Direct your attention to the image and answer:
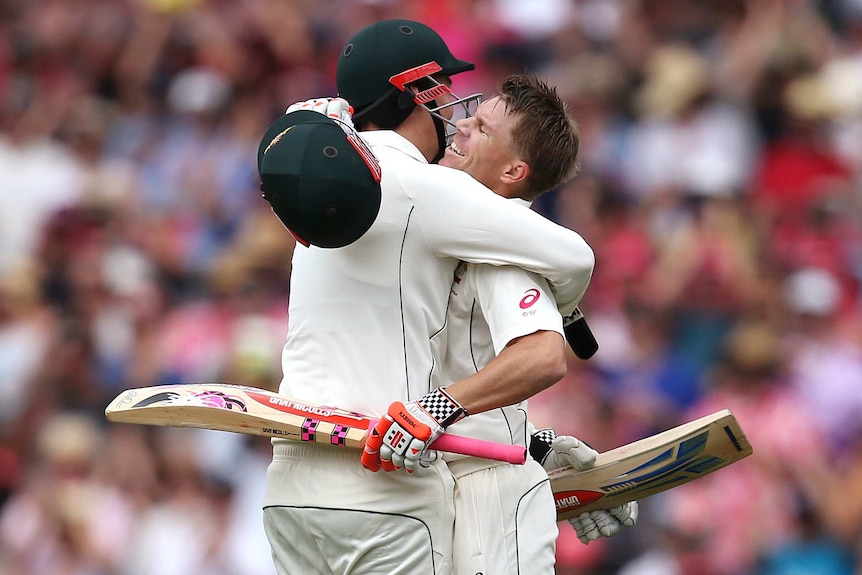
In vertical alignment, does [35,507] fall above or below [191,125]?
below

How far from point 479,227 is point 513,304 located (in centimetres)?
22

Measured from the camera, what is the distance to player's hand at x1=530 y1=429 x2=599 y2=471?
4.27 meters

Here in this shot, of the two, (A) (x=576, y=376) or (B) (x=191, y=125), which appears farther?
(B) (x=191, y=125)

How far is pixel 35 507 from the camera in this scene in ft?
26.8

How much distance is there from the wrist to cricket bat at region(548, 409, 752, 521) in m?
0.78

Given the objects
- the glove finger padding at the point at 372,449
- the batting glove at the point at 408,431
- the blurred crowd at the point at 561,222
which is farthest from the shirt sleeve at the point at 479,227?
the blurred crowd at the point at 561,222

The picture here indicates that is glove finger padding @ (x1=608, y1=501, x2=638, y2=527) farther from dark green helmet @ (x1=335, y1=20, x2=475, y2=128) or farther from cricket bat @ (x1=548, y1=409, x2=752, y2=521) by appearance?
dark green helmet @ (x1=335, y1=20, x2=475, y2=128)

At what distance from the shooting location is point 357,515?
3.68 meters

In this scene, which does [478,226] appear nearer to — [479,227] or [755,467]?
[479,227]

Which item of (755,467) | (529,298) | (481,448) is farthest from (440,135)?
(755,467)

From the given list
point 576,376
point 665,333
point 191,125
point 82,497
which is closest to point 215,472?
point 82,497

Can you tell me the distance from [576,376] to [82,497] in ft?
9.44

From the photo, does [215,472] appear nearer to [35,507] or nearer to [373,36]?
[35,507]

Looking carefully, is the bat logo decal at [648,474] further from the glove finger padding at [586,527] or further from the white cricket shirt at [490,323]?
the white cricket shirt at [490,323]
